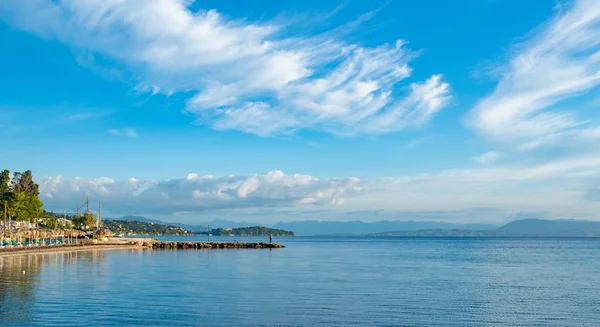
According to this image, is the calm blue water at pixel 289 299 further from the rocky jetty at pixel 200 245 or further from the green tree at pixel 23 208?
the rocky jetty at pixel 200 245

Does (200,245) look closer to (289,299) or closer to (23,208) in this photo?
(23,208)

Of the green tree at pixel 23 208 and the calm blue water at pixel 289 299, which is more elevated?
the green tree at pixel 23 208

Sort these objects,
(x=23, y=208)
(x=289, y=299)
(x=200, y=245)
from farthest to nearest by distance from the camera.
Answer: (x=200, y=245)
(x=23, y=208)
(x=289, y=299)

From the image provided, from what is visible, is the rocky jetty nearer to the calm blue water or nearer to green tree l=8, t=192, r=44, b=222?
green tree l=8, t=192, r=44, b=222

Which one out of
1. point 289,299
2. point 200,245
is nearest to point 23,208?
point 200,245

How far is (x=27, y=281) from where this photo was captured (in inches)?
2216

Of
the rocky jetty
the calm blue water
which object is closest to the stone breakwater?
the rocky jetty

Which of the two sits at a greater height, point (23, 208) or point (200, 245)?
point (23, 208)

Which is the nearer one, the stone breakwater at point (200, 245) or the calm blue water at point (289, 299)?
the calm blue water at point (289, 299)

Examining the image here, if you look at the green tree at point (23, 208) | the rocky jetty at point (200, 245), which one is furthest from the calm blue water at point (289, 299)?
the rocky jetty at point (200, 245)

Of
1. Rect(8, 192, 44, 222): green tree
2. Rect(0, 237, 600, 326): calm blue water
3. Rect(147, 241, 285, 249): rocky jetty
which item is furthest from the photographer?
Rect(147, 241, 285, 249): rocky jetty

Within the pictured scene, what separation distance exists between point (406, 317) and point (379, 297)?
10444mm

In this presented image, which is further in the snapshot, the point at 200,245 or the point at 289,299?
the point at 200,245

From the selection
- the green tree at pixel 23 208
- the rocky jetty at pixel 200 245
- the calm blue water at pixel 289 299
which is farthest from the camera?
the rocky jetty at pixel 200 245
